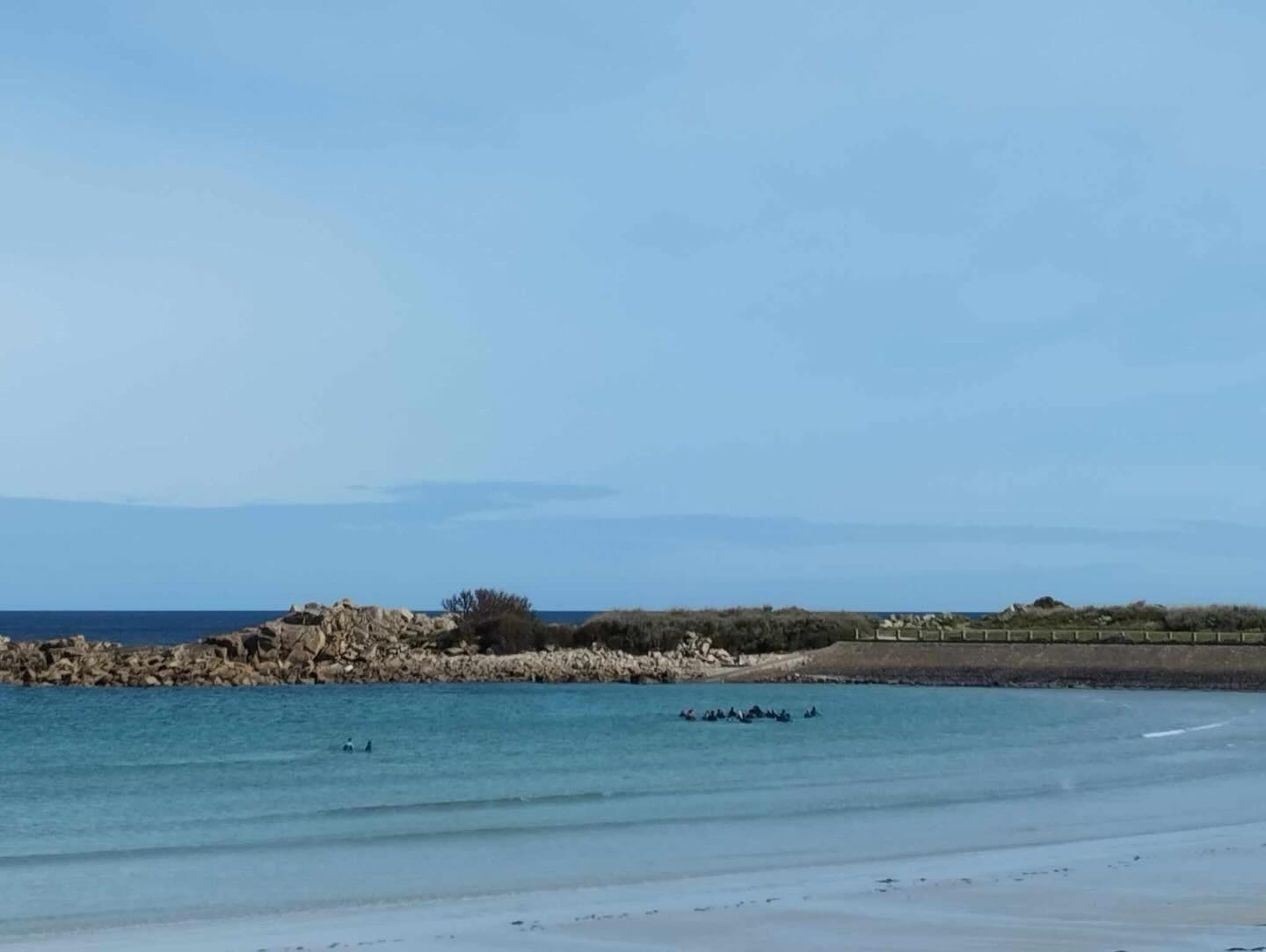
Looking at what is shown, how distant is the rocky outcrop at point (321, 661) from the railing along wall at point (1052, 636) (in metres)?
6.58

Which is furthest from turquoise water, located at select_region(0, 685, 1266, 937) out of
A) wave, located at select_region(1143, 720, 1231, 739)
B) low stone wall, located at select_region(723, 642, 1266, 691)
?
low stone wall, located at select_region(723, 642, 1266, 691)

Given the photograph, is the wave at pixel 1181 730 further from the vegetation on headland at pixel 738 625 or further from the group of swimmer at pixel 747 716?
the vegetation on headland at pixel 738 625

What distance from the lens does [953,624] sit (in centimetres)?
6638

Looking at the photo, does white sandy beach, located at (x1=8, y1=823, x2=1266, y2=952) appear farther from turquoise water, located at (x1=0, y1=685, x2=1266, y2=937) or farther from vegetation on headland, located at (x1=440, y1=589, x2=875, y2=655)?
vegetation on headland, located at (x1=440, y1=589, x2=875, y2=655)

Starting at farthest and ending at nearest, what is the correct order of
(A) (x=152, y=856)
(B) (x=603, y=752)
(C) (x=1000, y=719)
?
(C) (x=1000, y=719)
(B) (x=603, y=752)
(A) (x=152, y=856)

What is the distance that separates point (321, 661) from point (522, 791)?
35.6 meters

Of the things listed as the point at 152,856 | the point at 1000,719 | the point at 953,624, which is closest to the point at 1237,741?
the point at 1000,719

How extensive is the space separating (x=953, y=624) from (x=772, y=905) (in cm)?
5372

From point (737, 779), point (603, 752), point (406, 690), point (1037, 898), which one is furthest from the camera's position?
point (406, 690)

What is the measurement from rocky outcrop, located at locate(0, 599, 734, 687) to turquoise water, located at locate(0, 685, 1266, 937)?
10718 millimetres

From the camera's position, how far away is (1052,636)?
184ft

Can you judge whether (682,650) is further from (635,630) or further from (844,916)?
(844,916)

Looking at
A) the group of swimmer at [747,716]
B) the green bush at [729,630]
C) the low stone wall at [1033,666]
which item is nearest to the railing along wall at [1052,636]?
the low stone wall at [1033,666]

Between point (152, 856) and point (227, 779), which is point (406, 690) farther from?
point (152, 856)
